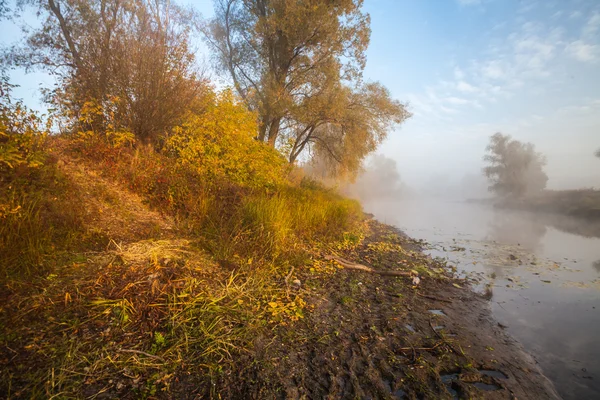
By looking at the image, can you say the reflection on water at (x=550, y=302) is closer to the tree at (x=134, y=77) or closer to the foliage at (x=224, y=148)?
the foliage at (x=224, y=148)

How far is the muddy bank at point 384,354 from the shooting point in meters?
1.94

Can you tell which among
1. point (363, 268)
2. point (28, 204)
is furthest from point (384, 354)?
point (28, 204)

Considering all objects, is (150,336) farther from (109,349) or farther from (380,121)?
(380,121)

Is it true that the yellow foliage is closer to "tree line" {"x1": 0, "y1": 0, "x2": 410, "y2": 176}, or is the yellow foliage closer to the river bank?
the river bank

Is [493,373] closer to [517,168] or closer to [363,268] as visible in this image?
[363,268]

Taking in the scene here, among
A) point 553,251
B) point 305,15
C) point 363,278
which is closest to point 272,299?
point 363,278

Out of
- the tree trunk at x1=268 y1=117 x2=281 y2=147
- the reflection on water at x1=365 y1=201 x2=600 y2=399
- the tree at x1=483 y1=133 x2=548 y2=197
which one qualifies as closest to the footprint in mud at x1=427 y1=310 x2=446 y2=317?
the reflection on water at x1=365 y1=201 x2=600 y2=399

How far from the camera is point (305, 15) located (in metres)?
11.5

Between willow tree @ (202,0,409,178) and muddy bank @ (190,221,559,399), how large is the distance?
833cm

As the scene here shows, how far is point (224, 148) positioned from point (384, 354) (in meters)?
5.40

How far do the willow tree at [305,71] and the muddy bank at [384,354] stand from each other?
8.33 m

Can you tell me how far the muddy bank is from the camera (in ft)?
6.36

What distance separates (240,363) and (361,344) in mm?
1228

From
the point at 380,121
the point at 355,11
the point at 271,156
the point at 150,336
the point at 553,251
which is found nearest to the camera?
the point at 150,336
